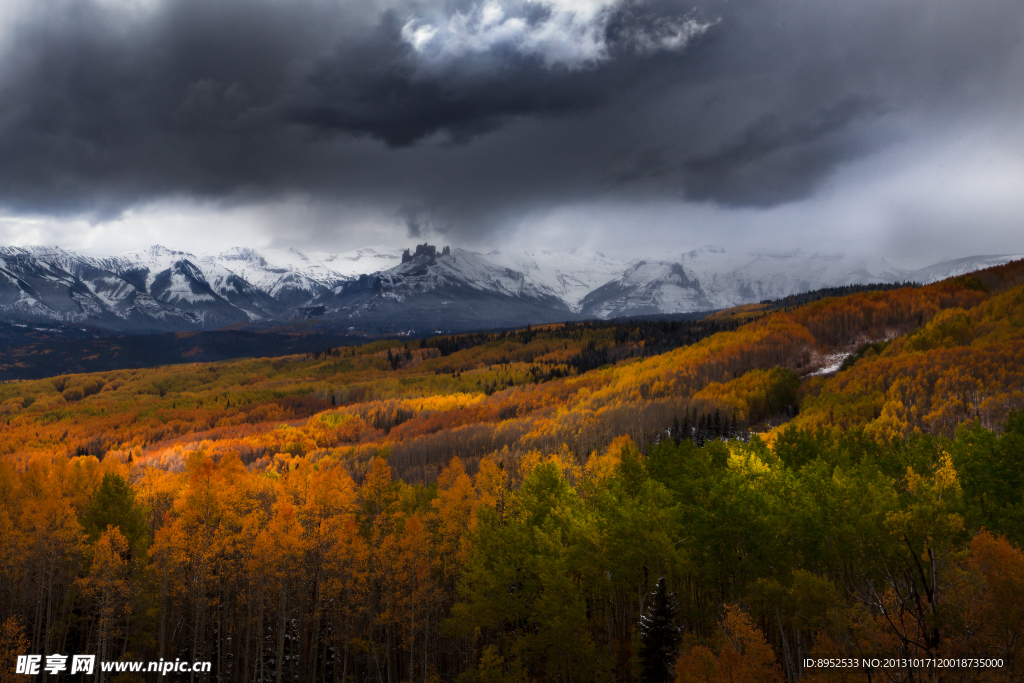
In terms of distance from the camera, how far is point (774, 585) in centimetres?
3712

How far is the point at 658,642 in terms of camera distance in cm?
4031

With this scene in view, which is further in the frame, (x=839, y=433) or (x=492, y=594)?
(x=839, y=433)

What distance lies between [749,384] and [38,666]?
178 m

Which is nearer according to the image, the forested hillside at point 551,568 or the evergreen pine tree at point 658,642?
the forested hillside at point 551,568

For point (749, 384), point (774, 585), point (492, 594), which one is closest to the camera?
point (774, 585)

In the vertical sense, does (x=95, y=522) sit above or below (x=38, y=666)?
above

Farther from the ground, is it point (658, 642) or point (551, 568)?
point (551, 568)

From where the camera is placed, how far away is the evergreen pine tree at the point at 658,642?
4016 cm

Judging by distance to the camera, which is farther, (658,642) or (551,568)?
(551,568)

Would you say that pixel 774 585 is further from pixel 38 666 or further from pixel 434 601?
pixel 38 666

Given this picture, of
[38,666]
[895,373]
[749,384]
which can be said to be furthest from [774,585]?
[749,384]

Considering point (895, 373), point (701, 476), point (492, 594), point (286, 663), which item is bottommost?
point (286, 663)

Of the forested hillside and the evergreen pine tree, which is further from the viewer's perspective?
the evergreen pine tree

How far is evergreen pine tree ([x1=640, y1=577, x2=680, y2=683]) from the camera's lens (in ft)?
132
